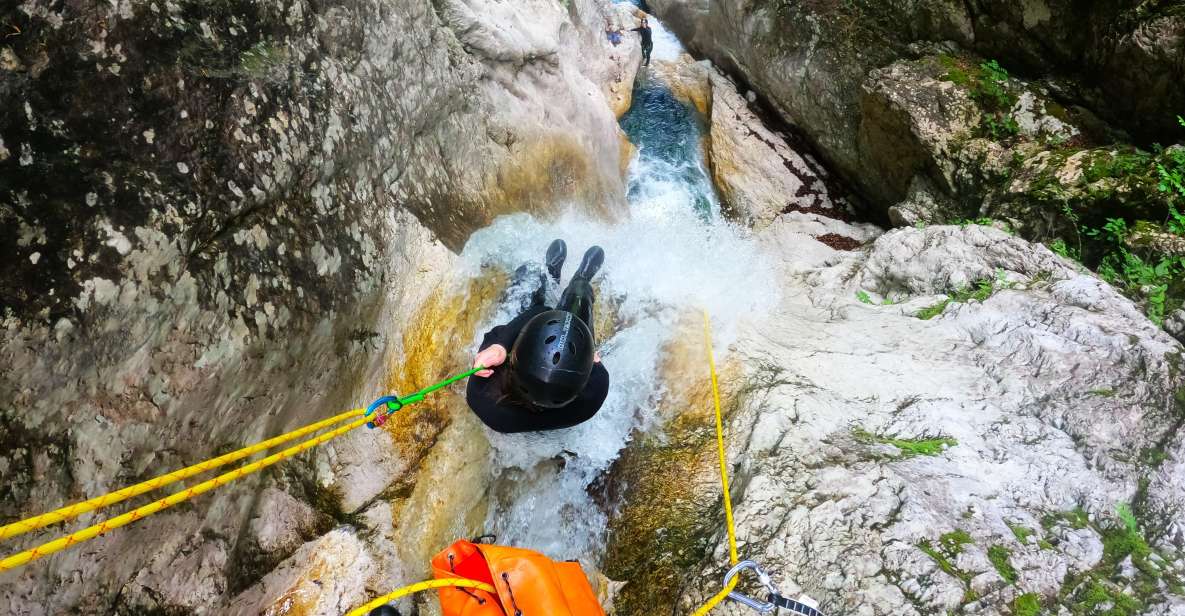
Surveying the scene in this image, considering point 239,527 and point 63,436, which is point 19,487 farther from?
point 239,527

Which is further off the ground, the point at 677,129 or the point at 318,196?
the point at 318,196

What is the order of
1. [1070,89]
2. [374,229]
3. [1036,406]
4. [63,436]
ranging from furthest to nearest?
[1070,89] < [374,229] < [1036,406] < [63,436]

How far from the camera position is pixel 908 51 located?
824cm

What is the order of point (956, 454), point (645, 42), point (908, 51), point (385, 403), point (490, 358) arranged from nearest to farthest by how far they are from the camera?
point (385, 403) → point (956, 454) → point (490, 358) → point (908, 51) → point (645, 42)

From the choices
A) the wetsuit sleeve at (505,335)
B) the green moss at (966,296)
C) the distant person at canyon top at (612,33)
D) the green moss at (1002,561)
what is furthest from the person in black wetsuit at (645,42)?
the green moss at (1002,561)

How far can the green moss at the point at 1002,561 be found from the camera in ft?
8.68

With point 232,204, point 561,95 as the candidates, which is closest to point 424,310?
point 232,204

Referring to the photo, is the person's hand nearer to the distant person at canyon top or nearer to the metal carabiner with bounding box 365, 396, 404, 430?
the metal carabiner with bounding box 365, 396, 404, 430

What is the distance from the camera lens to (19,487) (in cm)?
216

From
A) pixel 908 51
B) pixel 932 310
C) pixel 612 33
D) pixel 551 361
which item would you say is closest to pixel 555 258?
pixel 551 361

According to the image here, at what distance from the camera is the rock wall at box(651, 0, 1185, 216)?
5.95 metres

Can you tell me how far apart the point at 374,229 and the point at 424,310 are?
0.74m

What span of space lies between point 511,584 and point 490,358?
60.7 inches

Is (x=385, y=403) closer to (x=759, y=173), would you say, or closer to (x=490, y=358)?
(x=490, y=358)
